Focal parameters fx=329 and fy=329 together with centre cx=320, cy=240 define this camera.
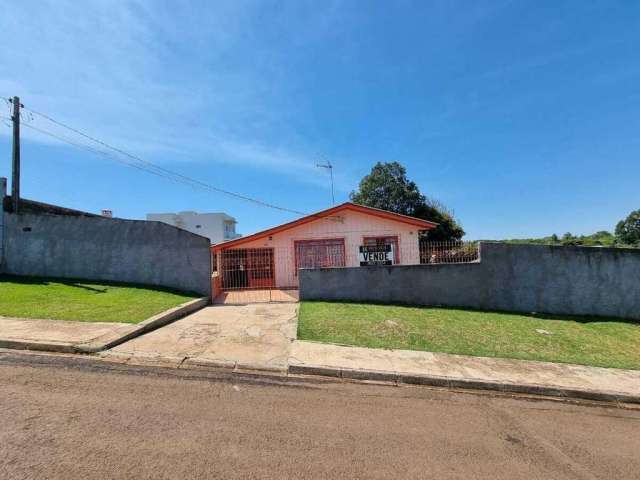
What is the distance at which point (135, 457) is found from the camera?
8.46ft

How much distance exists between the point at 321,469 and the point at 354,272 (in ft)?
27.5

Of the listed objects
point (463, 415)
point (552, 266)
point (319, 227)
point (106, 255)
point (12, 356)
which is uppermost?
point (319, 227)

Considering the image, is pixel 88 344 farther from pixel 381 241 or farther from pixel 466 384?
pixel 381 241

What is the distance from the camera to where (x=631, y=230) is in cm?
4434

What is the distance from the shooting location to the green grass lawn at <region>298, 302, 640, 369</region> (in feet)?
22.0

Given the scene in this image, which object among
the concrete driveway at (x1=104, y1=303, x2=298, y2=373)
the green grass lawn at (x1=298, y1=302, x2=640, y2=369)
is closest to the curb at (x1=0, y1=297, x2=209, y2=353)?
the concrete driveway at (x1=104, y1=303, x2=298, y2=373)

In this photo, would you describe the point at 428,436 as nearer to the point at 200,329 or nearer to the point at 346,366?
the point at 346,366

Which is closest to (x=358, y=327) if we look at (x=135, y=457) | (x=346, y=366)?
(x=346, y=366)

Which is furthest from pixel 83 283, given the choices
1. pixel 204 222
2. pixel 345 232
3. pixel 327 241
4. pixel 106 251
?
pixel 204 222

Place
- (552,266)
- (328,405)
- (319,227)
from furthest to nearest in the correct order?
(319,227) → (552,266) → (328,405)

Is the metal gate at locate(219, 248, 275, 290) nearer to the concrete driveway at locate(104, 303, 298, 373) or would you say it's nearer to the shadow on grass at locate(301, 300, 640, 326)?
the shadow on grass at locate(301, 300, 640, 326)

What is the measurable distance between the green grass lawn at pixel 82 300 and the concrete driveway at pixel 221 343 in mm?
1030

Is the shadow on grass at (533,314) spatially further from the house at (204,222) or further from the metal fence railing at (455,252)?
the house at (204,222)

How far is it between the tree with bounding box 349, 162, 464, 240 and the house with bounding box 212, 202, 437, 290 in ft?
38.8
